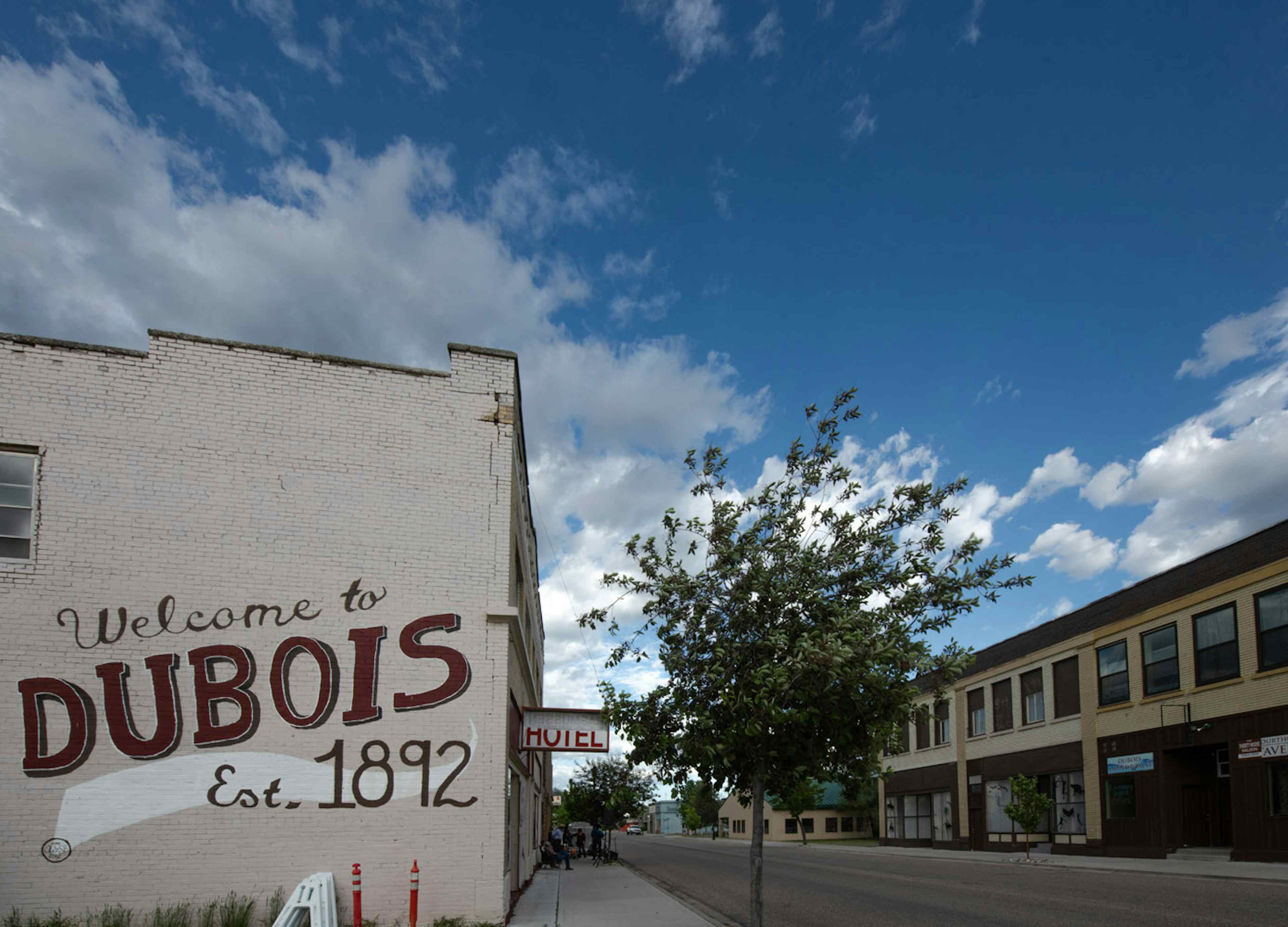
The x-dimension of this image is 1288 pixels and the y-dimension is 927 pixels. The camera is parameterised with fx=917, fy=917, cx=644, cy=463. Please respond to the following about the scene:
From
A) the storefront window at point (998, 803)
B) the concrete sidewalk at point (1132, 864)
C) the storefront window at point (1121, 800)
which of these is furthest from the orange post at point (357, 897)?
the storefront window at point (998, 803)

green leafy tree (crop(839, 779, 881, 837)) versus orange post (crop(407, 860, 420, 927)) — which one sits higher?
orange post (crop(407, 860, 420, 927))

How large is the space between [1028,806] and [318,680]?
2506 centimetres

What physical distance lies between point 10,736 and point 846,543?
1037 centimetres

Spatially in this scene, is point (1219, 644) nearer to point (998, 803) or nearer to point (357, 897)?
point (998, 803)

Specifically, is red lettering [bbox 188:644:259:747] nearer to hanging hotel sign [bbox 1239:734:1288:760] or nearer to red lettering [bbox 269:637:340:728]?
red lettering [bbox 269:637:340:728]

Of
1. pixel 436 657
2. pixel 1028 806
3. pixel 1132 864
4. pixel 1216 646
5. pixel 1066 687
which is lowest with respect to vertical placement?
pixel 1132 864

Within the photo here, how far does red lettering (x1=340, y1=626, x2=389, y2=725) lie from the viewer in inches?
481

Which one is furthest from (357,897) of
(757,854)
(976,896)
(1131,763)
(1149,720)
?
(1131,763)

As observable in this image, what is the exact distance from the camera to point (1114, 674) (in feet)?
96.5

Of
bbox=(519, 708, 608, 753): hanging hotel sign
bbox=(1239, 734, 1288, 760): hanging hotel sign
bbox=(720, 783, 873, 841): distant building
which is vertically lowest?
bbox=(720, 783, 873, 841): distant building

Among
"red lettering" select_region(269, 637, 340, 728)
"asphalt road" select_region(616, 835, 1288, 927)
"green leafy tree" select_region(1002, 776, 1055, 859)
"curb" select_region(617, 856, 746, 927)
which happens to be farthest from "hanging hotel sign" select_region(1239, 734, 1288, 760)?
"red lettering" select_region(269, 637, 340, 728)

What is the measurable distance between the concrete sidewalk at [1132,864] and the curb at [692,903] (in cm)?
1018

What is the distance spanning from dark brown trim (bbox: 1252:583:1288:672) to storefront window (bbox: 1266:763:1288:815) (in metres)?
2.26

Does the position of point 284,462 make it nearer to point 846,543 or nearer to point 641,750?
point 641,750
